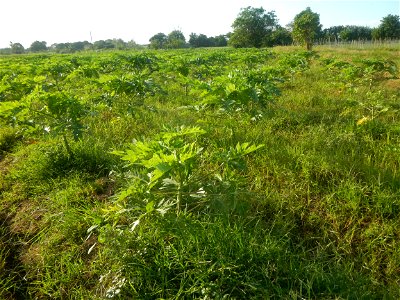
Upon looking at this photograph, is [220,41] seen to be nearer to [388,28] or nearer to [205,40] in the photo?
[205,40]

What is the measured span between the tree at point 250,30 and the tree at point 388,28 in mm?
21092

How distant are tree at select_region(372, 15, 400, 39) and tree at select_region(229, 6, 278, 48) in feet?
69.2

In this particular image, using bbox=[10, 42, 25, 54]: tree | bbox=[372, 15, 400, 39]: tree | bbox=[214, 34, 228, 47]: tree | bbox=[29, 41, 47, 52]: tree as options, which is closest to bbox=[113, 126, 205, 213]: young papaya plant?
bbox=[372, 15, 400, 39]: tree

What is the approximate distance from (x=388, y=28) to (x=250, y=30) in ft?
88.7

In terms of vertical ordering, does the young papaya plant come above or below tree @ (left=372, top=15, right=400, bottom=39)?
below

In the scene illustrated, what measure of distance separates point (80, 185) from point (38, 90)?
50.8 inches

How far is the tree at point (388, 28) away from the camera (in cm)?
5247

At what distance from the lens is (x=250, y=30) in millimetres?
49500

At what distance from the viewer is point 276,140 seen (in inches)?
154

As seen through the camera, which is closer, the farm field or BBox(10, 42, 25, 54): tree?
the farm field

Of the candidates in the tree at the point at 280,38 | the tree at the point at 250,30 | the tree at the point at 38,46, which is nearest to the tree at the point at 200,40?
the tree at the point at 250,30

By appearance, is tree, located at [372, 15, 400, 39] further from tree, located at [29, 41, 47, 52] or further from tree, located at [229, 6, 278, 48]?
tree, located at [29, 41, 47, 52]

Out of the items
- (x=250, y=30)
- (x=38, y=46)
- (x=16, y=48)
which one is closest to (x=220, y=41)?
(x=250, y=30)

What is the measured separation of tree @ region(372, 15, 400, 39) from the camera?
52.5 meters
